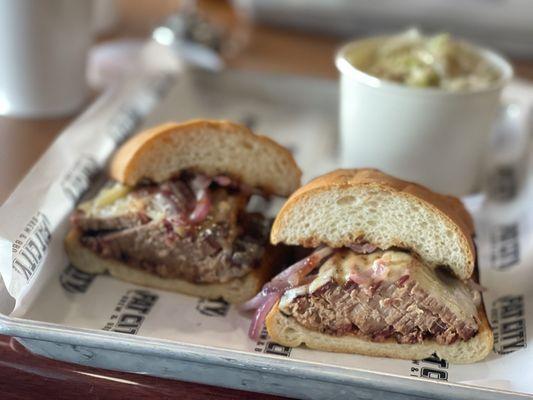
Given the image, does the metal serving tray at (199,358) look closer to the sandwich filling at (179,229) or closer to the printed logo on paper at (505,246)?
the sandwich filling at (179,229)

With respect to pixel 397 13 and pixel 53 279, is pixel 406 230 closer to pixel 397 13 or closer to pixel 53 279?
pixel 53 279

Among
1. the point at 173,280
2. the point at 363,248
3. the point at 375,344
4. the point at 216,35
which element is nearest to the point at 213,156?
→ the point at 173,280

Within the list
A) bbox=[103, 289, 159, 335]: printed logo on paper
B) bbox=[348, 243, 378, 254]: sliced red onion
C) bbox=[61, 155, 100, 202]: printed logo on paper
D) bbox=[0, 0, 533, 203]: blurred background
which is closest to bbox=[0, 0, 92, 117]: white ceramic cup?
bbox=[0, 0, 533, 203]: blurred background

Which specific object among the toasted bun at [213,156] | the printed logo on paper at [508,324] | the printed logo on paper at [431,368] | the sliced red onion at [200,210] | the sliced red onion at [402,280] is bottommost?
the printed logo on paper at [508,324]

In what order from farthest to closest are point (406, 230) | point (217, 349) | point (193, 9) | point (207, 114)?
point (193, 9) < point (207, 114) < point (406, 230) < point (217, 349)

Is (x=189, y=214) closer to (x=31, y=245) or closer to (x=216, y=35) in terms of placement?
(x=31, y=245)

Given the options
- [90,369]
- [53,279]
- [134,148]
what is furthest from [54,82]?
[90,369]

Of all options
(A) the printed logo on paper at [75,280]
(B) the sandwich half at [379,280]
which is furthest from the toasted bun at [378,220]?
(A) the printed logo on paper at [75,280]
